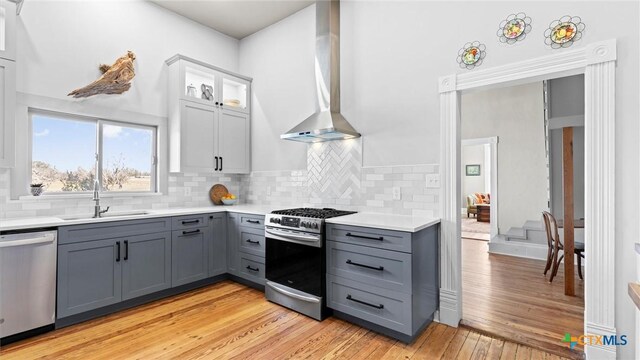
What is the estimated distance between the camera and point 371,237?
7.79 feet

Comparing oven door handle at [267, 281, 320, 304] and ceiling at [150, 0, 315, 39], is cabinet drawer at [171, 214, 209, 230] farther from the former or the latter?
ceiling at [150, 0, 315, 39]

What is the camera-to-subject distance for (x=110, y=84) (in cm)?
315

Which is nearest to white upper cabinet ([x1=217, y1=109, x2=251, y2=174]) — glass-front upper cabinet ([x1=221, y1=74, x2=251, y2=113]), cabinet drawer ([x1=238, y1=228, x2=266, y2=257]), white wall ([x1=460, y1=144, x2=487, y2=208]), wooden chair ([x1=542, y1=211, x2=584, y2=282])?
glass-front upper cabinet ([x1=221, y1=74, x2=251, y2=113])

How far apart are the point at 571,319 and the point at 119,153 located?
15.7 ft

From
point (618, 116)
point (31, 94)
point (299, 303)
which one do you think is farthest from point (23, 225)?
point (618, 116)

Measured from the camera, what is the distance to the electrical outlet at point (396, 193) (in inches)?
114

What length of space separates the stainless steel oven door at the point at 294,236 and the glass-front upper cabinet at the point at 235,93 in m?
1.98

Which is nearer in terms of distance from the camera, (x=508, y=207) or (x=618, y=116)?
(x=618, y=116)

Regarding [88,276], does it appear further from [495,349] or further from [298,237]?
[495,349]

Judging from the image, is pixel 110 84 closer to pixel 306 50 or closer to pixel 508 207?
pixel 306 50

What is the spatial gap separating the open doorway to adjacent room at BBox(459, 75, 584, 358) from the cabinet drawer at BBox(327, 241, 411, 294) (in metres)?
0.87

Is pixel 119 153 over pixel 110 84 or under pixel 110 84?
under

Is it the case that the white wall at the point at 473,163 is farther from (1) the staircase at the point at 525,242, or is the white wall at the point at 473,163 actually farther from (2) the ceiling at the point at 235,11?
(2) the ceiling at the point at 235,11

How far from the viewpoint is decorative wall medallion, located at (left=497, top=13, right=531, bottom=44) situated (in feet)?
7.41
